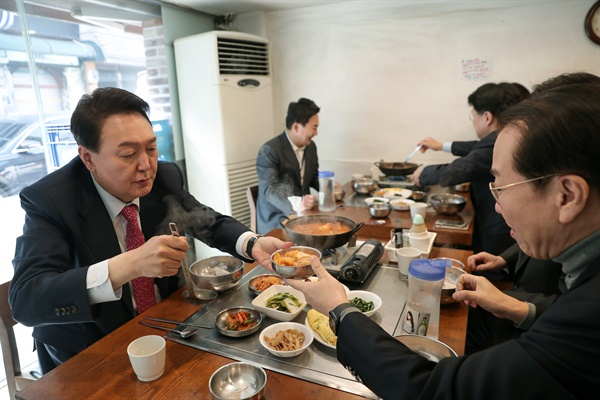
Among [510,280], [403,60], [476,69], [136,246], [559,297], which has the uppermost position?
[403,60]

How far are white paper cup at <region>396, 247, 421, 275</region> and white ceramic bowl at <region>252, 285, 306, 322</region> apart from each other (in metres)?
0.52

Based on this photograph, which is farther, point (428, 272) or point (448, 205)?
point (448, 205)

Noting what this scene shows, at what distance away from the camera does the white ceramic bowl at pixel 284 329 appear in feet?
3.96

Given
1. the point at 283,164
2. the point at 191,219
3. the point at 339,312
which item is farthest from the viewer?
the point at 283,164

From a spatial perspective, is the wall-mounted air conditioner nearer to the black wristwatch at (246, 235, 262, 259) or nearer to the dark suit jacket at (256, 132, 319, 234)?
the dark suit jacket at (256, 132, 319, 234)

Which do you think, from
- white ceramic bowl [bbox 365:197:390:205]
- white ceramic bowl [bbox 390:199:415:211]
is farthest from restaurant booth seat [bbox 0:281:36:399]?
white ceramic bowl [bbox 390:199:415:211]

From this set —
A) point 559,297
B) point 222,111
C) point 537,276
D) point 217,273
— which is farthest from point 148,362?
point 222,111

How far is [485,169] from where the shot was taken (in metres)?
2.92

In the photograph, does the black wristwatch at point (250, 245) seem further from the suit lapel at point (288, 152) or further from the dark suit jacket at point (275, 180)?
the suit lapel at point (288, 152)

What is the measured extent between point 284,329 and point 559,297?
843 millimetres

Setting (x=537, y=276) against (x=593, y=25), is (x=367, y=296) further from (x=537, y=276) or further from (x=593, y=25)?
(x=593, y=25)

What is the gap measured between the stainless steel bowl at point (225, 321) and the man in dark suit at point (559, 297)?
0.41 meters

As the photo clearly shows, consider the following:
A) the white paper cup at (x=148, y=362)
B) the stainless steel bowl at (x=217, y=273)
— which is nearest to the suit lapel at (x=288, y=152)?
the stainless steel bowl at (x=217, y=273)

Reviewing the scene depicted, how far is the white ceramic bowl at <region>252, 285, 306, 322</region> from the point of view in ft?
4.66
